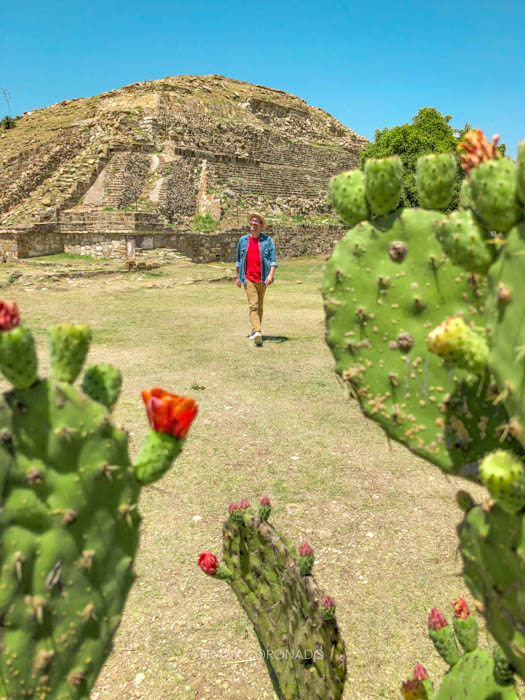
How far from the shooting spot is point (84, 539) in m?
1.34

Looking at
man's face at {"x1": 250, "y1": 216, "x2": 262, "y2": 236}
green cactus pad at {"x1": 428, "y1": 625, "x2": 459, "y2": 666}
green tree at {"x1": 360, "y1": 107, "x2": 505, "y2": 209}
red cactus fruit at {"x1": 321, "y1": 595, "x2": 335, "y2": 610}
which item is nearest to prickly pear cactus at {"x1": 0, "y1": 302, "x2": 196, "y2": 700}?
red cactus fruit at {"x1": 321, "y1": 595, "x2": 335, "y2": 610}

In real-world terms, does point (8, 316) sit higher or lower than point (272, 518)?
higher

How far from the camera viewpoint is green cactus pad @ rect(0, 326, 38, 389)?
3.85 feet

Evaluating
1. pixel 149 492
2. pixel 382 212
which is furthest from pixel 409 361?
pixel 149 492

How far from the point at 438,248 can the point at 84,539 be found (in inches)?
45.3

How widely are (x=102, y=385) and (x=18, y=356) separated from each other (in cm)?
35

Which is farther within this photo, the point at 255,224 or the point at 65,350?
the point at 255,224

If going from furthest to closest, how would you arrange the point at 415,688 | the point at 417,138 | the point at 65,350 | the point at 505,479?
the point at 417,138 → the point at 415,688 → the point at 65,350 → the point at 505,479

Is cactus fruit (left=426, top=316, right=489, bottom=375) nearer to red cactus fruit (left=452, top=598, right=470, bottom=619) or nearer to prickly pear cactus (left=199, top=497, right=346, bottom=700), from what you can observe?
red cactus fruit (left=452, top=598, right=470, bottom=619)

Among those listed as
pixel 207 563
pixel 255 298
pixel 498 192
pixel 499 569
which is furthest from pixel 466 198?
pixel 255 298

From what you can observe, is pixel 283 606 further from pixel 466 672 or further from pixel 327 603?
pixel 466 672

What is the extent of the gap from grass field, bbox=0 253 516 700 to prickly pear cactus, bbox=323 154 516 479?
0.34m

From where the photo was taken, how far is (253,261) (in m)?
7.85

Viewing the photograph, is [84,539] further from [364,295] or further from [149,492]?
[149,492]
